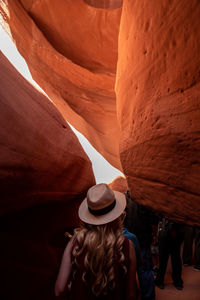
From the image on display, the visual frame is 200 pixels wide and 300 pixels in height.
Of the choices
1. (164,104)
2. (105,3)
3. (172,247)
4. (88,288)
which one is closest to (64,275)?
(88,288)

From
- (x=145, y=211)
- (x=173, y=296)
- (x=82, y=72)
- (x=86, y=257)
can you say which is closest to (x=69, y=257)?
(x=86, y=257)

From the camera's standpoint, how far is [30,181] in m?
2.20

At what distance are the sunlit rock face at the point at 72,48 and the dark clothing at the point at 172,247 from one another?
167 inches

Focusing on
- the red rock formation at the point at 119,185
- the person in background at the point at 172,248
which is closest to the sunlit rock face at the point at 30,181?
the person in background at the point at 172,248

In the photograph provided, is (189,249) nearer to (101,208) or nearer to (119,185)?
(101,208)

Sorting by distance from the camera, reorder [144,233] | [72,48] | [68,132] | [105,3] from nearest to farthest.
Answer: [144,233] < [68,132] < [105,3] < [72,48]

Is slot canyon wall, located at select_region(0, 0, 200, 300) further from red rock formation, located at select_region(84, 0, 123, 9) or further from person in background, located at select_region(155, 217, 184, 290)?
person in background, located at select_region(155, 217, 184, 290)

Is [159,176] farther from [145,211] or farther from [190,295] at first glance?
[190,295]

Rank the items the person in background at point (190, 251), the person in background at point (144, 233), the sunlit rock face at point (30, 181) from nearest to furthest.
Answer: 1. the person in background at point (144, 233)
2. the sunlit rock face at point (30, 181)
3. the person in background at point (190, 251)

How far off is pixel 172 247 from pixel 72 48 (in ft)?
17.9

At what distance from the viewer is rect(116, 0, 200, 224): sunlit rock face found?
1156 mm

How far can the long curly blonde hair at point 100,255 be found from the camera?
1.00 m

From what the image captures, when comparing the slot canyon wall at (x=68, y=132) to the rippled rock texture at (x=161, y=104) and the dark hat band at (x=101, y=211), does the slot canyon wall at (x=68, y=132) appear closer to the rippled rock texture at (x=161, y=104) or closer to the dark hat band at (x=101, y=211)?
the rippled rock texture at (x=161, y=104)

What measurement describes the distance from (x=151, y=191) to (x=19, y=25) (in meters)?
5.62
